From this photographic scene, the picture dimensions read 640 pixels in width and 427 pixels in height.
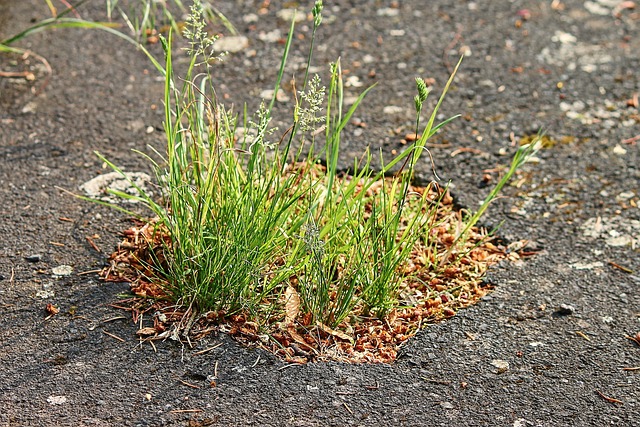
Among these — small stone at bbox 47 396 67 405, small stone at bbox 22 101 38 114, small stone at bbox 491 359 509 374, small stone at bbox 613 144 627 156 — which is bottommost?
small stone at bbox 491 359 509 374

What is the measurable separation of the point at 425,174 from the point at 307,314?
3.33 feet

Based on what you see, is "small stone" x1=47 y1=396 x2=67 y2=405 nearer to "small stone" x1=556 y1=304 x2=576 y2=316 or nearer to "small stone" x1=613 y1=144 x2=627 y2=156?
"small stone" x1=556 y1=304 x2=576 y2=316

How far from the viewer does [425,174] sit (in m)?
3.21

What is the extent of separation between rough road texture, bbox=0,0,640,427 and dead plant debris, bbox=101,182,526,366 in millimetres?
50

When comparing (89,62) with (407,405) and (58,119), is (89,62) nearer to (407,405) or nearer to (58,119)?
(58,119)

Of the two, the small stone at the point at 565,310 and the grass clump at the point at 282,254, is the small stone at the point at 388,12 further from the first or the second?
the small stone at the point at 565,310

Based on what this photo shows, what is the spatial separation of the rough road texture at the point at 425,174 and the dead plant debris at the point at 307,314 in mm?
50

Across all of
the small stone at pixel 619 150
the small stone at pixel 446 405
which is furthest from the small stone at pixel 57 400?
the small stone at pixel 619 150

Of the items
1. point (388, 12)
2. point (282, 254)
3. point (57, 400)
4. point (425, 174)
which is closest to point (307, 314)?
point (282, 254)

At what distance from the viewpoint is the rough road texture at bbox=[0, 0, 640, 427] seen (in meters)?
2.23

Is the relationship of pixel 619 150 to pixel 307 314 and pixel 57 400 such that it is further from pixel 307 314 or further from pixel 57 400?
pixel 57 400

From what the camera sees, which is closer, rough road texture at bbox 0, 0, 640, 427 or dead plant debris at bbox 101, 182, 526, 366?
rough road texture at bbox 0, 0, 640, 427

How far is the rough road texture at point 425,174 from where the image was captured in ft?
7.32

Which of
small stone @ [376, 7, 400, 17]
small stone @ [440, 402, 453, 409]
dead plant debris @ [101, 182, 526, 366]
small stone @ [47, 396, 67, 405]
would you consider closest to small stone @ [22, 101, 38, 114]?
dead plant debris @ [101, 182, 526, 366]
